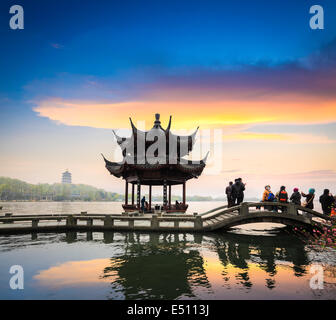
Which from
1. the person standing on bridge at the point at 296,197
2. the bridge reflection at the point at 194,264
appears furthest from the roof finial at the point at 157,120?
the person standing on bridge at the point at 296,197

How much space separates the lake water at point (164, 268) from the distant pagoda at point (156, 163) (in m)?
7.13

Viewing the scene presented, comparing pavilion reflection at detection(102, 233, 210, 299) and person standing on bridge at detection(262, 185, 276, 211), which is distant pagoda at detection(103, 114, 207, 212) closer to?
person standing on bridge at detection(262, 185, 276, 211)

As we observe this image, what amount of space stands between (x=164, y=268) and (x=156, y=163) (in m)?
11.4

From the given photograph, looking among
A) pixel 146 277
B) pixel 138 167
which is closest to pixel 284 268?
pixel 146 277

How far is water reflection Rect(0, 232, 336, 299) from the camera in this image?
5863 mm

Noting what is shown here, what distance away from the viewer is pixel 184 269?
24.6ft

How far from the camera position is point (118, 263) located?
808cm

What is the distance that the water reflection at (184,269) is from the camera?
5.86 m

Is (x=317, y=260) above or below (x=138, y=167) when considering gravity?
below

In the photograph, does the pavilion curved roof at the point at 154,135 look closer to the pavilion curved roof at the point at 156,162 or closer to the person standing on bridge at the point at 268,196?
the pavilion curved roof at the point at 156,162

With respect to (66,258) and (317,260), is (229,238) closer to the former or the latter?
(317,260)

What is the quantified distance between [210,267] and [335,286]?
3.32m
